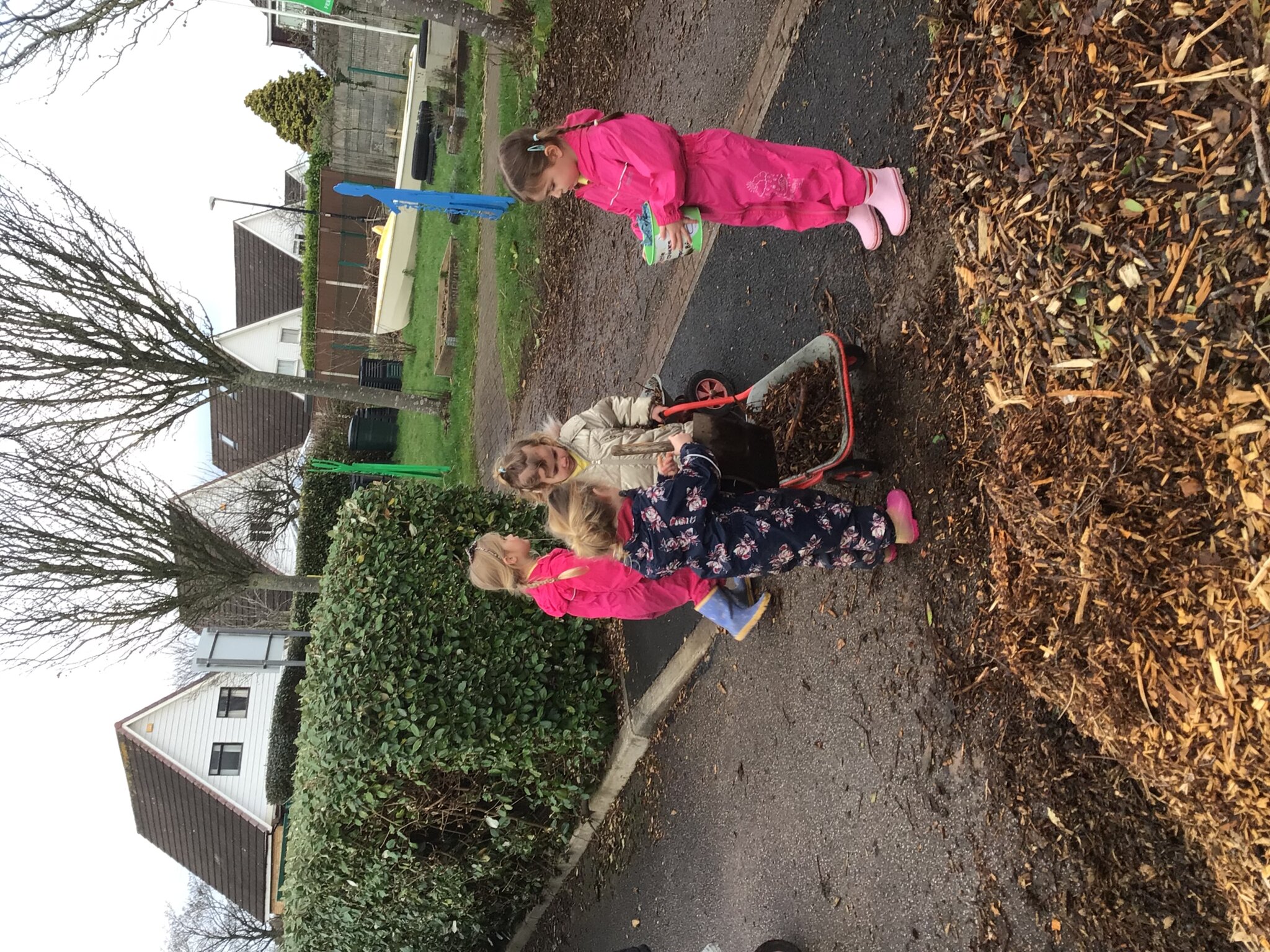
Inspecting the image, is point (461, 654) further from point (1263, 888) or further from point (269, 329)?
point (269, 329)

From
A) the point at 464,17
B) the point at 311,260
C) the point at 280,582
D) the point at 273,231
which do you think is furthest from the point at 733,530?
the point at 273,231

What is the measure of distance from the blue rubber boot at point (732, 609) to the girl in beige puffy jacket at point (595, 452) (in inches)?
34.6

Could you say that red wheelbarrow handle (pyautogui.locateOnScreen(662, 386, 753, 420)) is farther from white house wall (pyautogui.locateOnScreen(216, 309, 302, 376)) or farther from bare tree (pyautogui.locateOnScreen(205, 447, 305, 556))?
white house wall (pyautogui.locateOnScreen(216, 309, 302, 376))

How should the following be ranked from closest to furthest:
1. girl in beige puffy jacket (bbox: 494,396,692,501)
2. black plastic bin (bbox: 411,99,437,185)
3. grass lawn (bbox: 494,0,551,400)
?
girl in beige puffy jacket (bbox: 494,396,692,501) < grass lawn (bbox: 494,0,551,400) < black plastic bin (bbox: 411,99,437,185)

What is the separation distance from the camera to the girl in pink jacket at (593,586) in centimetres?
516

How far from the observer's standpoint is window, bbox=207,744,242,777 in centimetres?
2303

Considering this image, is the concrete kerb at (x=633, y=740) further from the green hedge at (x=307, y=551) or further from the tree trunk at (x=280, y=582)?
the green hedge at (x=307, y=551)

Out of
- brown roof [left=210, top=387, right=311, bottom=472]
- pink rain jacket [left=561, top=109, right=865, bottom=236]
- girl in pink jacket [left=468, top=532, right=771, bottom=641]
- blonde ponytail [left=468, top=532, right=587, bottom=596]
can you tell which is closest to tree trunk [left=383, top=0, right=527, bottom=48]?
pink rain jacket [left=561, top=109, right=865, bottom=236]

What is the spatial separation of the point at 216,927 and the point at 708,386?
30384mm

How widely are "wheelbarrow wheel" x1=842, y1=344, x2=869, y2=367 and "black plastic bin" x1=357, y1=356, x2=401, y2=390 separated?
1411 centimetres

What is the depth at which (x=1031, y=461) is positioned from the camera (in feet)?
8.77

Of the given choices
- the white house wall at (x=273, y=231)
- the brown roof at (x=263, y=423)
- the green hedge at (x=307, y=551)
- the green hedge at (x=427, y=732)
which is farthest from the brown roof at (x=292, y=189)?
the green hedge at (x=427, y=732)

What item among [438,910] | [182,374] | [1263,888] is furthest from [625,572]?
[182,374]

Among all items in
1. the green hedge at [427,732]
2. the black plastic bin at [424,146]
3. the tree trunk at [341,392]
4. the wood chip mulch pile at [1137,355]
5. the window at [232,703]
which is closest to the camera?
the wood chip mulch pile at [1137,355]
